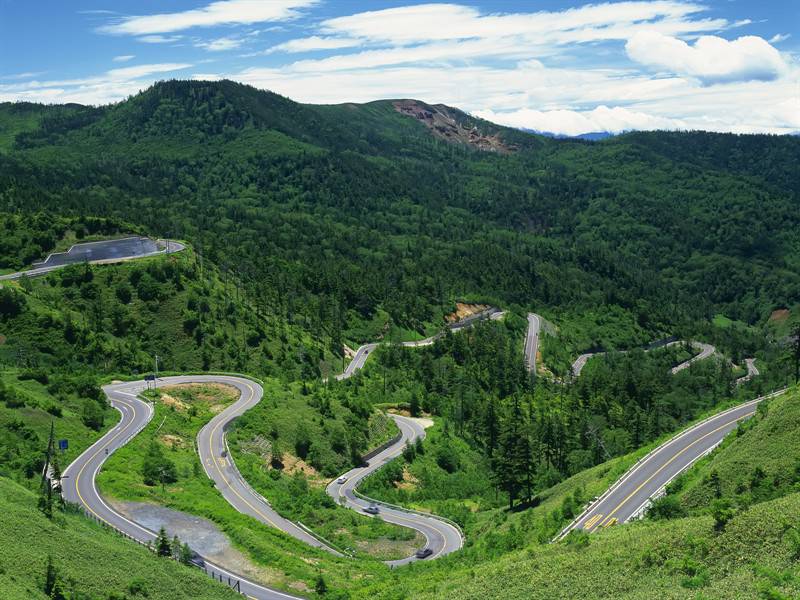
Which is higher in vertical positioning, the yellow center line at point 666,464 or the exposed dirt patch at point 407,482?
the yellow center line at point 666,464

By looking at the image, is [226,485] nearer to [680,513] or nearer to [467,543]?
[467,543]

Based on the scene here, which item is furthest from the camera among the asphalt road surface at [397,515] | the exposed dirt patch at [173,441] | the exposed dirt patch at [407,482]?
the exposed dirt patch at [407,482]

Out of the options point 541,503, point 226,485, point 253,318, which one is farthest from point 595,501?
point 253,318

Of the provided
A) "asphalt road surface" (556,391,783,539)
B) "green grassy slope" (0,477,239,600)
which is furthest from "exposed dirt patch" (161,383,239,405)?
"asphalt road surface" (556,391,783,539)

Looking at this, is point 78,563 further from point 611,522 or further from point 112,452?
point 611,522

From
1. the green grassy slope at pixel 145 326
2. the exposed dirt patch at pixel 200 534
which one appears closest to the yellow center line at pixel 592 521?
the exposed dirt patch at pixel 200 534

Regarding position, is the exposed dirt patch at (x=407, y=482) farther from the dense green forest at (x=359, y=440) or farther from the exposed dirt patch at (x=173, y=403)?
the exposed dirt patch at (x=173, y=403)

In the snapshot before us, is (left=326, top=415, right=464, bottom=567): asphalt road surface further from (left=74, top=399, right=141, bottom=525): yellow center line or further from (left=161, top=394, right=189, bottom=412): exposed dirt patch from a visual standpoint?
(left=74, top=399, right=141, bottom=525): yellow center line
